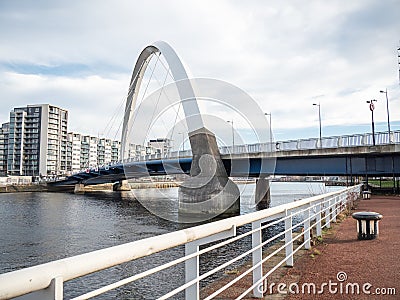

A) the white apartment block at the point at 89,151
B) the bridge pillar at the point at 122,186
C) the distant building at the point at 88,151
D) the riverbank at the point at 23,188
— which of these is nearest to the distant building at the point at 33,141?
the distant building at the point at 88,151

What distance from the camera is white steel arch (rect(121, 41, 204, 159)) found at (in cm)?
3470

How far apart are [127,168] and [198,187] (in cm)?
2227

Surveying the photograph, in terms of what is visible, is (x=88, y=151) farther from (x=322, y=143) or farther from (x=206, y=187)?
(x=322, y=143)

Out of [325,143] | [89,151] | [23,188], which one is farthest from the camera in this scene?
[89,151]

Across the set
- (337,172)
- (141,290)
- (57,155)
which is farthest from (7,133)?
(141,290)

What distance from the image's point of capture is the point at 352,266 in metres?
5.77

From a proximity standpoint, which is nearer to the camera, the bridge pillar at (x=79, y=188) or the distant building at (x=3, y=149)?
the bridge pillar at (x=79, y=188)

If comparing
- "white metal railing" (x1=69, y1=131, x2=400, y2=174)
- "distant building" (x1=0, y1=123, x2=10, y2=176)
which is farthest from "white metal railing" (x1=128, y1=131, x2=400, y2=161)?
"distant building" (x1=0, y1=123, x2=10, y2=176)

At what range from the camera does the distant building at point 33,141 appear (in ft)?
301

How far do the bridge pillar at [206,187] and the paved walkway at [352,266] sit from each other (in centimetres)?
2090

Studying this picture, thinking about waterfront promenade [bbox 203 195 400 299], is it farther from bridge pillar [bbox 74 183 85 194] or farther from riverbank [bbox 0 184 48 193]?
bridge pillar [bbox 74 183 85 194]

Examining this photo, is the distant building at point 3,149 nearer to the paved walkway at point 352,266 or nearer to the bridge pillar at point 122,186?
the bridge pillar at point 122,186

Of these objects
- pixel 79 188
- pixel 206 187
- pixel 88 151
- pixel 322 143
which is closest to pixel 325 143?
pixel 322 143

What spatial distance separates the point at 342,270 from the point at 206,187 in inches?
949
